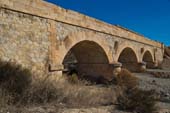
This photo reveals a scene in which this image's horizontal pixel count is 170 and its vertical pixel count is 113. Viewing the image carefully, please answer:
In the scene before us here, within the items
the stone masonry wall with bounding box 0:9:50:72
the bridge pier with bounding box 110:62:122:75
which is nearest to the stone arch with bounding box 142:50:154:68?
the bridge pier with bounding box 110:62:122:75

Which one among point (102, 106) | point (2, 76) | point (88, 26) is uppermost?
point (88, 26)

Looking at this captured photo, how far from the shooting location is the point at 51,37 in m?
8.18

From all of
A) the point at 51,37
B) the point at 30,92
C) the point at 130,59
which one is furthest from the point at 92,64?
the point at 30,92

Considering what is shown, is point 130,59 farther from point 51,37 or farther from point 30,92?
point 30,92

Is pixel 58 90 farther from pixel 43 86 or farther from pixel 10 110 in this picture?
pixel 10 110

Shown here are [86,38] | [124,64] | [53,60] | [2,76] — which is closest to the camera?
[2,76]

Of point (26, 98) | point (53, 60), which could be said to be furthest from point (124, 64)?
point (26, 98)

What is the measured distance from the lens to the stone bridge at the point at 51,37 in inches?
263

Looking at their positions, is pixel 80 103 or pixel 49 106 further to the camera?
pixel 80 103

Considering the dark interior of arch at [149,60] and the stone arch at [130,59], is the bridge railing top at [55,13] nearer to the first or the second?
the stone arch at [130,59]

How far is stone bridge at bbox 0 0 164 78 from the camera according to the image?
6.68 m

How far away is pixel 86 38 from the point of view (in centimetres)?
1059

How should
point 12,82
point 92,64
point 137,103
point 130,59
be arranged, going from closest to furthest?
point 12,82 < point 137,103 < point 92,64 < point 130,59

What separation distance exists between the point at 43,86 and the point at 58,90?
0.38 meters
